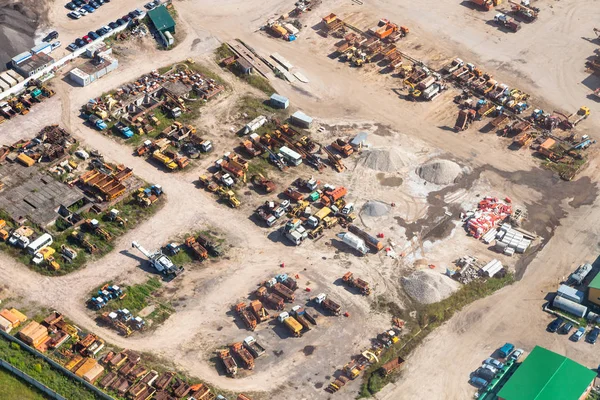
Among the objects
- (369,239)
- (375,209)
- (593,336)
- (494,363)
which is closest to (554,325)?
(593,336)

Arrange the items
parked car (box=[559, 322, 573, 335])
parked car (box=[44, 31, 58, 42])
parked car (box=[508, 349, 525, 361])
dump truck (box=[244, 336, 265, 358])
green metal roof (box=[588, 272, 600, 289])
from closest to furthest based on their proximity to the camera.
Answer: dump truck (box=[244, 336, 265, 358]) → parked car (box=[508, 349, 525, 361]) → parked car (box=[559, 322, 573, 335]) → green metal roof (box=[588, 272, 600, 289]) → parked car (box=[44, 31, 58, 42])

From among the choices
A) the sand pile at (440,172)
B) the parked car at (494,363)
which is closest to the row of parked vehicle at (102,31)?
the sand pile at (440,172)

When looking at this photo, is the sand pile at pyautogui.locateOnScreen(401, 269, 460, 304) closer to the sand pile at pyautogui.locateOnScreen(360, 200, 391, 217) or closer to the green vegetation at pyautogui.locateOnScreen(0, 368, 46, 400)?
the sand pile at pyautogui.locateOnScreen(360, 200, 391, 217)

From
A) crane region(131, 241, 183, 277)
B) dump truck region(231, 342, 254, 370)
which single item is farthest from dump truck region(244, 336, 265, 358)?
crane region(131, 241, 183, 277)

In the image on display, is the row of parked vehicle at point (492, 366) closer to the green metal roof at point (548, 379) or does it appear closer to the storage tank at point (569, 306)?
the green metal roof at point (548, 379)

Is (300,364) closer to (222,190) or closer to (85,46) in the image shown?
(222,190)

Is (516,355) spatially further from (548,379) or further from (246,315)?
(246,315)
